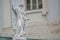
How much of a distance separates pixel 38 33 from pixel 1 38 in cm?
97

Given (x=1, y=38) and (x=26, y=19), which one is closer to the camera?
(x=26, y=19)

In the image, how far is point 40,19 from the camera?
14.0ft

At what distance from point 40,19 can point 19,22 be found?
524mm

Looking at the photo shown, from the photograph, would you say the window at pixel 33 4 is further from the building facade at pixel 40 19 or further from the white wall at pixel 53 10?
the white wall at pixel 53 10

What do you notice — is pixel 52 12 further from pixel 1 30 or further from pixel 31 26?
pixel 1 30

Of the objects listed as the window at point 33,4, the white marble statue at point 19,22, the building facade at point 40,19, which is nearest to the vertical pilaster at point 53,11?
the building facade at point 40,19

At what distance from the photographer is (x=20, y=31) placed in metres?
4.50

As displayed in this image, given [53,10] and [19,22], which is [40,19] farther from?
[19,22]

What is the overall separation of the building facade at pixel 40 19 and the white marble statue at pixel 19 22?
0.09 m

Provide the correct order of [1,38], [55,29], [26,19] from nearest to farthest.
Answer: [55,29] < [26,19] < [1,38]

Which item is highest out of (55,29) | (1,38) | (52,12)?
(52,12)

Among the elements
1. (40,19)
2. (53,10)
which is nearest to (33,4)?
(40,19)

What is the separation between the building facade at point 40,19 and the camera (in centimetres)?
414

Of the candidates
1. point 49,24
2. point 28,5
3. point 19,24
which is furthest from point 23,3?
point 49,24
